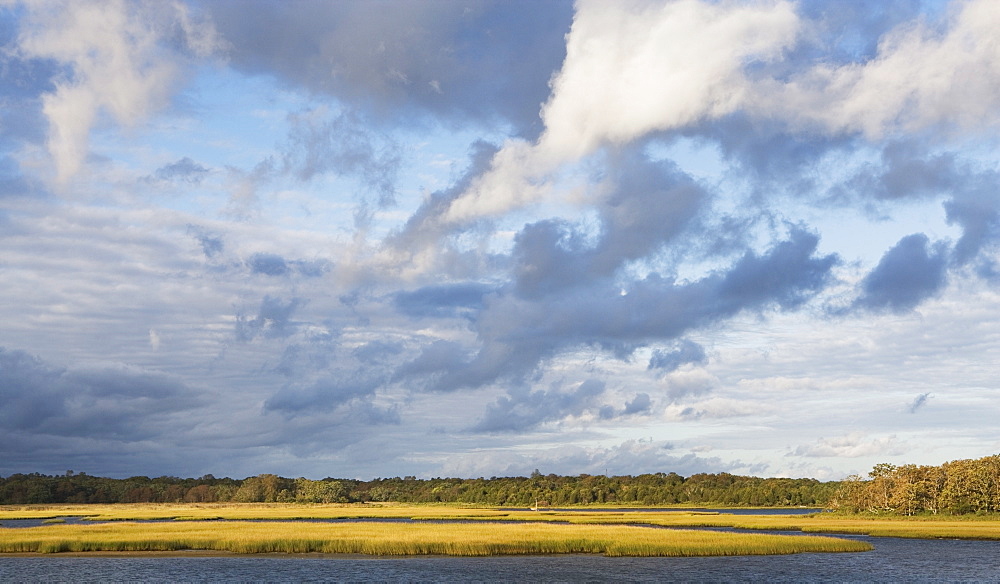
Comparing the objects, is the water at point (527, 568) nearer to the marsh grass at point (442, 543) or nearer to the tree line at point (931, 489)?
the marsh grass at point (442, 543)

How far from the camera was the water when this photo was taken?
2061 inches

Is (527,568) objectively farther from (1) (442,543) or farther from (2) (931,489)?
(2) (931,489)

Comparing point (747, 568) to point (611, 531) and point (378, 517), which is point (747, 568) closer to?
point (611, 531)

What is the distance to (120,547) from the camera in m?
70.9

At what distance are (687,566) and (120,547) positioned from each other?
47965mm

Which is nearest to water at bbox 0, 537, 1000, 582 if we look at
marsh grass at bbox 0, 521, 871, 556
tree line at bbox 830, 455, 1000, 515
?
marsh grass at bbox 0, 521, 871, 556

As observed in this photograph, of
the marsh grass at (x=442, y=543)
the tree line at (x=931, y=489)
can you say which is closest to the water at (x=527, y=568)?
the marsh grass at (x=442, y=543)

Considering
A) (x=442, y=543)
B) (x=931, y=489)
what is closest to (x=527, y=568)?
(x=442, y=543)

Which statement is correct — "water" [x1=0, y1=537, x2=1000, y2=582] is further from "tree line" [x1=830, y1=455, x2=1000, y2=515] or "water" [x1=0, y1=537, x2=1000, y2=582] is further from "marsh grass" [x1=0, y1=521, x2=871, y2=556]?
"tree line" [x1=830, y1=455, x2=1000, y2=515]

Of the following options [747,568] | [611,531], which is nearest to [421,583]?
[747,568]

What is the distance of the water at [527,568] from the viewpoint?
172ft

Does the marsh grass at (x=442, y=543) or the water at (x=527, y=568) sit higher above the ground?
the marsh grass at (x=442, y=543)

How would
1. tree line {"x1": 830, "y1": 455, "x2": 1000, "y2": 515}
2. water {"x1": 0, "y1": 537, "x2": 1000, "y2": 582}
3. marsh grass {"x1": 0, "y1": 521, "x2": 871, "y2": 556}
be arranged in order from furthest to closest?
tree line {"x1": 830, "y1": 455, "x2": 1000, "y2": 515}
marsh grass {"x1": 0, "y1": 521, "x2": 871, "y2": 556}
water {"x1": 0, "y1": 537, "x2": 1000, "y2": 582}

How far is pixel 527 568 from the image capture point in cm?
5750
